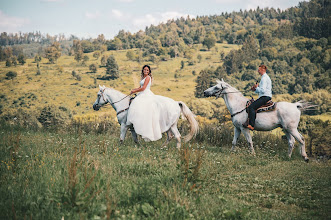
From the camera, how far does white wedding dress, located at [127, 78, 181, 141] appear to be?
9.52m

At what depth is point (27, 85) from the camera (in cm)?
12356

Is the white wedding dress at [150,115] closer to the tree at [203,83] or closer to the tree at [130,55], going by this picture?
the tree at [203,83]

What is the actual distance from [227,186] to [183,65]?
15409cm

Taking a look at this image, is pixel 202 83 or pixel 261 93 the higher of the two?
pixel 261 93

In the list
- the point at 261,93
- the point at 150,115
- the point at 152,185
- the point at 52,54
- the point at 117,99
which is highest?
the point at 52,54

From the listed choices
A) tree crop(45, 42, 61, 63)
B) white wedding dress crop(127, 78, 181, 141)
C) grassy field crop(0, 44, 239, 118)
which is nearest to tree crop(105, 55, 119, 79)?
grassy field crop(0, 44, 239, 118)

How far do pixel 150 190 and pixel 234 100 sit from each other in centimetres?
763

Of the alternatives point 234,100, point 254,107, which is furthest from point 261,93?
point 234,100

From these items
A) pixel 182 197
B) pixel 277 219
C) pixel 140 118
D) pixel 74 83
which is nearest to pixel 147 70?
pixel 140 118

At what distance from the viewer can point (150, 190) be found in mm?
4910

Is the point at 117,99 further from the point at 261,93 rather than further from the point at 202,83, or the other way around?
the point at 202,83

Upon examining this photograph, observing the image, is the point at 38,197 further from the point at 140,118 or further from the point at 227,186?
the point at 140,118

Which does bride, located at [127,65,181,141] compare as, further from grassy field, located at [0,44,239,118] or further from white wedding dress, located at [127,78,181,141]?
grassy field, located at [0,44,239,118]

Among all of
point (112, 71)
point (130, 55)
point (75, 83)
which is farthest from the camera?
point (130, 55)
